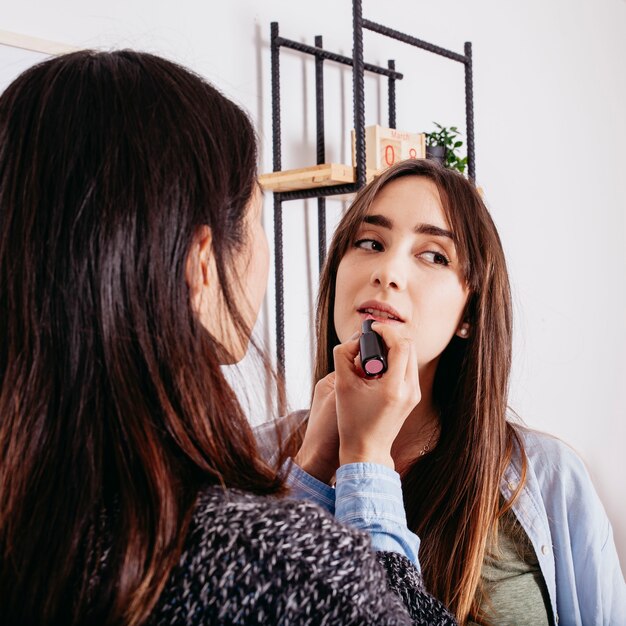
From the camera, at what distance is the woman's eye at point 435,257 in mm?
1179

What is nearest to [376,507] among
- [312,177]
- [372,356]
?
[372,356]

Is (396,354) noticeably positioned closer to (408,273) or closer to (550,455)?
(408,273)

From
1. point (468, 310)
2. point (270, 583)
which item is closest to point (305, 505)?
point (270, 583)

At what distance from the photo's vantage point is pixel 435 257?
1.18 m

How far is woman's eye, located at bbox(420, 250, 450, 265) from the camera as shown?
118 cm

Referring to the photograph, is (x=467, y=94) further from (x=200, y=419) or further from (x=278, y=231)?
(x=200, y=419)

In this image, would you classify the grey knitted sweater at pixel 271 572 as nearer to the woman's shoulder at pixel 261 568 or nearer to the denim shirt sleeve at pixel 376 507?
the woman's shoulder at pixel 261 568

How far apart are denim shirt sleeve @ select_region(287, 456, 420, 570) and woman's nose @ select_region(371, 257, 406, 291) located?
1.31ft

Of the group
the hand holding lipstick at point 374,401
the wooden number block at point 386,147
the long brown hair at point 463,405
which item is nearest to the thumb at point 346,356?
the hand holding lipstick at point 374,401

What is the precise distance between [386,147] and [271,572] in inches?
65.2

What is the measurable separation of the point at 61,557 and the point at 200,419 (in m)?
0.14

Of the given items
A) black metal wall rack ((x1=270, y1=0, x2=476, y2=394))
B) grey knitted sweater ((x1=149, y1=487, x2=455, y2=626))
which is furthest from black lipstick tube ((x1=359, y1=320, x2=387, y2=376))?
black metal wall rack ((x1=270, y1=0, x2=476, y2=394))

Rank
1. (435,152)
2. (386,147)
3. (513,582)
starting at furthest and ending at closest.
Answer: (435,152) → (386,147) → (513,582)

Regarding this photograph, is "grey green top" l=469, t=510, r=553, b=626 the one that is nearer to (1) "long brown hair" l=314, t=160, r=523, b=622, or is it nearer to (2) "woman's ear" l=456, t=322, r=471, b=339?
(1) "long brown hair" l=314, t=160, r=523, b=622
